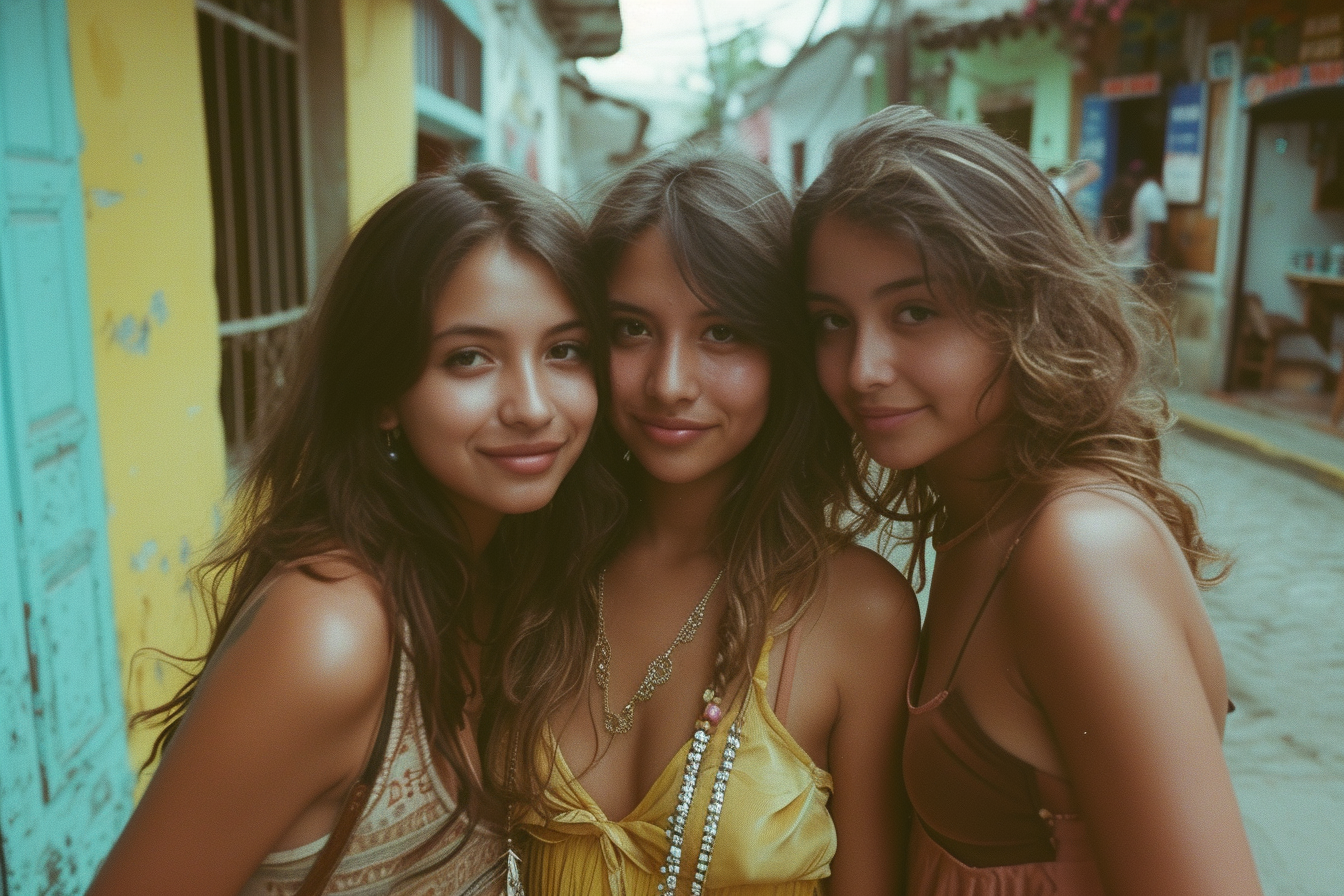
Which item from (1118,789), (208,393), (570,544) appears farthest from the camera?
(208,393)

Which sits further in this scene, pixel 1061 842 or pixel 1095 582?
pixel 1061 842

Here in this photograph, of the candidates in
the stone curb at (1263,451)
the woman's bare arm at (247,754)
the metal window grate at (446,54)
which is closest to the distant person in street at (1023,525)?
the woman's bare arm at (247,754)

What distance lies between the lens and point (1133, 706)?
1.21 m

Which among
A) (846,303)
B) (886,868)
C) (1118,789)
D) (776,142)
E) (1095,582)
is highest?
(776,142)

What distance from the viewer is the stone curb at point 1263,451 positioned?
687 centimetres

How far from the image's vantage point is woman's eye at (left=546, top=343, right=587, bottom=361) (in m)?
1.65

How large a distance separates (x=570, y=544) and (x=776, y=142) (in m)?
21.0

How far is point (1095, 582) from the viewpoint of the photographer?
125 cm

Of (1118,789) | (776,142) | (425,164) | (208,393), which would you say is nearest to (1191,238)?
(425,164)

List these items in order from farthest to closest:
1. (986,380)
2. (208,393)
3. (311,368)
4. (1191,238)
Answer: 1. (1191,238)
2. (208,393)
3. (311,368)
4. (986,380)

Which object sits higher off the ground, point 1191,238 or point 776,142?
point 776,142

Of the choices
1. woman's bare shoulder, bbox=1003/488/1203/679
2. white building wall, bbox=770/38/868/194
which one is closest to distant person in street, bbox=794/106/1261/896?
woman's bare shoulder, bbox=1003/488/1203/679

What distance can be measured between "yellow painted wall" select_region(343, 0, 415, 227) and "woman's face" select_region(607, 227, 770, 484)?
9.42 ft

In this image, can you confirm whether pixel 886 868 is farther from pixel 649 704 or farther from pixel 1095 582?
pixel 1095 582
